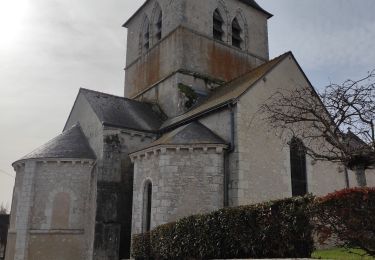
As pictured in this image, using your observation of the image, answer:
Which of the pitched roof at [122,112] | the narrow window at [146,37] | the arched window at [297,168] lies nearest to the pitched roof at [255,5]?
the narrow window at [146,37]

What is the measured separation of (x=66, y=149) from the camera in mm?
15523

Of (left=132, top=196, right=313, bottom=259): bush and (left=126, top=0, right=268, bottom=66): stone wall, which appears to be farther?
(left=126, top=0, right=268, bottom=66): stone wall

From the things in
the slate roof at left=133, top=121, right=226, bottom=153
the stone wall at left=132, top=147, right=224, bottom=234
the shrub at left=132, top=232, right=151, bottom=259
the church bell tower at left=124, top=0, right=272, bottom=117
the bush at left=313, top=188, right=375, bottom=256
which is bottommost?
the shrub at left=132, top=232, right=151, bottom=259

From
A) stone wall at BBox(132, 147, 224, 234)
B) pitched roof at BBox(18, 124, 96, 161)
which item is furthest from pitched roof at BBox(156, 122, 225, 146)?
pitched roof at BBox(18, 124, 96, 161)

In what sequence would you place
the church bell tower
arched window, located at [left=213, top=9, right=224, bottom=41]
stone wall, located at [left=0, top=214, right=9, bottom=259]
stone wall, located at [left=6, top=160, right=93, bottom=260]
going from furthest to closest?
stone wall, located at [left=0, top=214, right=9, bottom=259]
arched window, located at [left=213, top=9, right=224, bottom=41]
the church bell tower
stone wall, located at [left=6, top=160, right=93, bottom=260]

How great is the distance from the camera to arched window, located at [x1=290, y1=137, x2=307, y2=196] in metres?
13.6

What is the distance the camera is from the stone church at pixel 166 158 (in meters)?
12.4

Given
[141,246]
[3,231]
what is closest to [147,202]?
[141,246]

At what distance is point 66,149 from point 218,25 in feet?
32.8

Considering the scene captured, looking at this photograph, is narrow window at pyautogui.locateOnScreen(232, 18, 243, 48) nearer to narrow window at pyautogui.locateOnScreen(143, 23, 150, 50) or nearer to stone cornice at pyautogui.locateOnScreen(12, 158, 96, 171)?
narrow window at pyautogui.locateOnScreen(143, 23, 150, 50)

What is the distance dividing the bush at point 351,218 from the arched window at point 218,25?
48.5 ft

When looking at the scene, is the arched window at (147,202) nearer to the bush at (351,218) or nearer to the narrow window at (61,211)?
the narrow window at (61,211)

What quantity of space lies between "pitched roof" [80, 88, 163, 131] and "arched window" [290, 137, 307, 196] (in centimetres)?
567

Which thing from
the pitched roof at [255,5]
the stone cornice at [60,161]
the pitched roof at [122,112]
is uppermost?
the pitched roof at [255,5]
